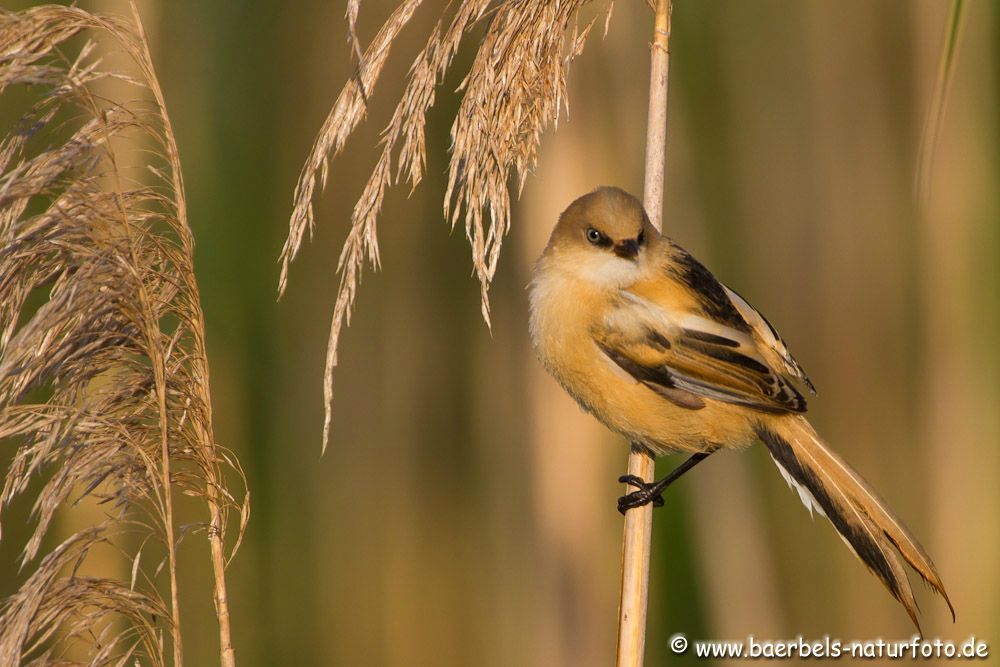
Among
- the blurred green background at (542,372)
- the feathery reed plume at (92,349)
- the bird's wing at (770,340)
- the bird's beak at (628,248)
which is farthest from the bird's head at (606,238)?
the feathery reed plume at (92,349)

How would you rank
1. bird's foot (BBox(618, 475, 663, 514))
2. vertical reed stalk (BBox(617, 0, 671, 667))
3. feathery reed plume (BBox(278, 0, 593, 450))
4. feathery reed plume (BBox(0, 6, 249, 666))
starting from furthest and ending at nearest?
bird's foot (BBox(618, 475, 663, 514)) < vertical reed stalk (BBox(617, 0, 671, 667)) < feathery reed plume (BBox(278, 0, 593, 450)) < feathery reed plume (BBox(0, 6, 249, 666))

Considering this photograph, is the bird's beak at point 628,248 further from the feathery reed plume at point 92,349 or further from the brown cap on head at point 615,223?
the feathery reed plume at point 92,349

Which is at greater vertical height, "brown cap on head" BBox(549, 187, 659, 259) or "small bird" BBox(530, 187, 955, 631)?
"brown cap on head" BBox(549, 187, 659, 259)

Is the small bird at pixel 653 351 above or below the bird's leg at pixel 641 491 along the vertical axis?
above

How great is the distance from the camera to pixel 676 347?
2.31 m

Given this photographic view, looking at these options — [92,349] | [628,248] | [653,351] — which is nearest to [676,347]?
[653,351]

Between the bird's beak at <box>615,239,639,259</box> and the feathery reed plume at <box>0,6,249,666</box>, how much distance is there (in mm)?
984

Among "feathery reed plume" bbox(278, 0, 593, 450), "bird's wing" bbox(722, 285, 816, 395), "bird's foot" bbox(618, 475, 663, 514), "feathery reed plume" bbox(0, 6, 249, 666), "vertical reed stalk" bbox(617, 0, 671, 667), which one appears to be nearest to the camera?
"feathery reed plume" bbox(0, 6, 249, 666)

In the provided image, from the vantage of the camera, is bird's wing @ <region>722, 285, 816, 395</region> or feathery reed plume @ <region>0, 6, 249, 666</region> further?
bird's wing @ <region>722, 285, 816, 395</region>

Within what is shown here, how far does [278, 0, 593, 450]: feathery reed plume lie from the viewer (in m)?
1.75

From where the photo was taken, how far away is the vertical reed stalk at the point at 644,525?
192 cm

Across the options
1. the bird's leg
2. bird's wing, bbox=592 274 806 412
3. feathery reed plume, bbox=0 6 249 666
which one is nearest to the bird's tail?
bird's wing, bbox=592 274 806 412

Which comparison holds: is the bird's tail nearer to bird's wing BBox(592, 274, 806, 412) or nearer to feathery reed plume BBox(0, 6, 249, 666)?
bird's wing BBox(592, 274, 806, 412)

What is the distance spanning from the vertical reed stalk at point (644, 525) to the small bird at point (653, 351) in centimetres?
16
